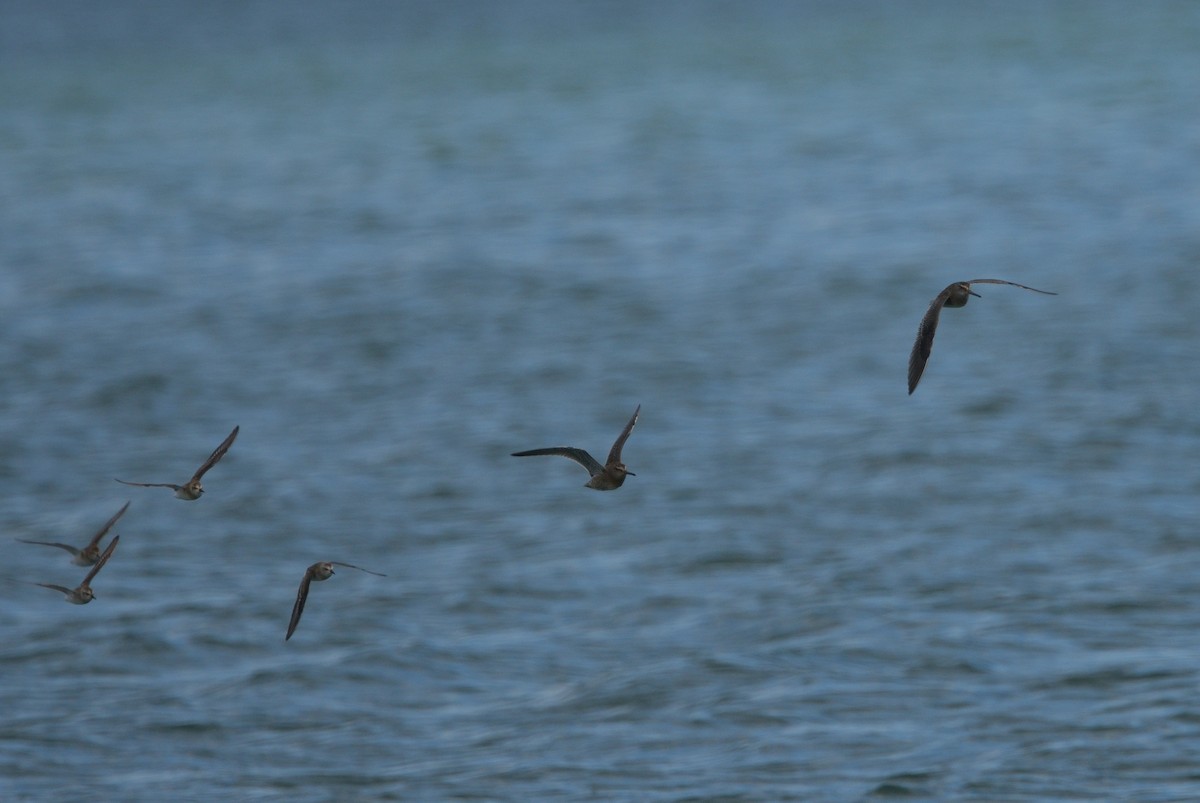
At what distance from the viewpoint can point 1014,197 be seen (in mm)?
42562

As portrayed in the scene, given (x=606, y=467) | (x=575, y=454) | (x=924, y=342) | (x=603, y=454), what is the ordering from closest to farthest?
(x=924, y=342)
(x=575, y=454)
(x=606, y=467)
(x=603, y=454)

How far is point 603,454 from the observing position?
935 inches

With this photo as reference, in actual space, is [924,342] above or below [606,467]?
above

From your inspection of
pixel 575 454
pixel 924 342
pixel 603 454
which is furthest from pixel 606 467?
pixel 603 454

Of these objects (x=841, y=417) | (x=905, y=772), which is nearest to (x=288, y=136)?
(x=841, y=417)

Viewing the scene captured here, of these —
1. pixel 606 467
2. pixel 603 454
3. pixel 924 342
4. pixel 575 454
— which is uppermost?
pixel 924 342

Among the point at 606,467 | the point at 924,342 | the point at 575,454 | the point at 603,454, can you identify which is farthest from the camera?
the point at 603,454

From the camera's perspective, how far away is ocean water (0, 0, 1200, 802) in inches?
661

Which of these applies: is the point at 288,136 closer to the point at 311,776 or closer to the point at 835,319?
the point at 835,319

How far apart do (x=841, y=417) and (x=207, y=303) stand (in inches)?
Result: 497

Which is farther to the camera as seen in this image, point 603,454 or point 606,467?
point 603,454

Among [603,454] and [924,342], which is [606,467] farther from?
[603,454]

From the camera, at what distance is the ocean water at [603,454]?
16781 millimetres

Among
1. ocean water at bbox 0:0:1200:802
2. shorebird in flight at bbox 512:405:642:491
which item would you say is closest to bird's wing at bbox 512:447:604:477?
shorebird in flight at bbox 512:405:642:491
